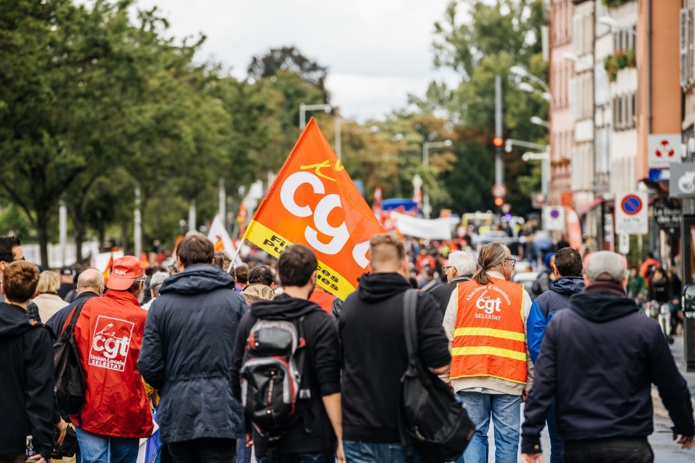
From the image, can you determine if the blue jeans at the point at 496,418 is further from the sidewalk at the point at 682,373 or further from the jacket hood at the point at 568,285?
the sidewalk at the point at 682,373

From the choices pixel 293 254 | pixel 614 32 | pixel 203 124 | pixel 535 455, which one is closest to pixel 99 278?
pixel 293 254

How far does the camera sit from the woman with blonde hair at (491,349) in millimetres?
10438

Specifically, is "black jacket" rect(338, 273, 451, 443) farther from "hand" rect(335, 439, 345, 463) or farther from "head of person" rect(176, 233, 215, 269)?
"head of person" rect(176, 233, 215, 269)

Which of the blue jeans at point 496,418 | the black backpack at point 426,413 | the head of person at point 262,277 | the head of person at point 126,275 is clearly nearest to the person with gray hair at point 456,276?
the blue jeans at point 496,418

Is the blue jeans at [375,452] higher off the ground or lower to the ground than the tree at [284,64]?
lower

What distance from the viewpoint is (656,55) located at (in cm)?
4141

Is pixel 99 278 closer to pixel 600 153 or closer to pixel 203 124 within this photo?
pixel 203 124

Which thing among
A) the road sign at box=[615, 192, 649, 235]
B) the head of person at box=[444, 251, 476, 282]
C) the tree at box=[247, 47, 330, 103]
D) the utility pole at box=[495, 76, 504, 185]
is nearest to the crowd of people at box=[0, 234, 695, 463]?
the head of person at box=[444, 251, 476, 282]

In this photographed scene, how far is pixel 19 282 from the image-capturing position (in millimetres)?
8500

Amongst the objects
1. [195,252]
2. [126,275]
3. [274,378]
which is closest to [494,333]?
[126,275]

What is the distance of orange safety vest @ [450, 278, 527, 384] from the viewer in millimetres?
10422

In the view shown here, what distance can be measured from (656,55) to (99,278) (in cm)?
3264

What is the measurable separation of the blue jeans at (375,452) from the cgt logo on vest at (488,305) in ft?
9.89

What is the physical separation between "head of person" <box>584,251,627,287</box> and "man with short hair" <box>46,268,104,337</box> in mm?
3716
